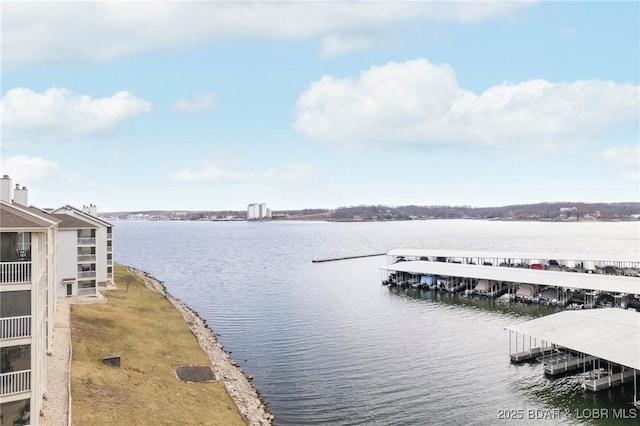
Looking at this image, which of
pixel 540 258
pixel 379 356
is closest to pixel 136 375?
pixel 379 356

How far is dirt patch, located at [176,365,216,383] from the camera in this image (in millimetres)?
33344

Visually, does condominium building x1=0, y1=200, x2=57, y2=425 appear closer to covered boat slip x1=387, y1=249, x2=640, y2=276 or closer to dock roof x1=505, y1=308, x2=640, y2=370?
dock roof x1=505, y1=308, x2=640, y2=370

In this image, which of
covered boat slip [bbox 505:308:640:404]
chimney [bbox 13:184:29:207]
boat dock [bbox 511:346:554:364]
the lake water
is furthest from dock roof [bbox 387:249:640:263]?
chimney [bbox 13:184:29:207]

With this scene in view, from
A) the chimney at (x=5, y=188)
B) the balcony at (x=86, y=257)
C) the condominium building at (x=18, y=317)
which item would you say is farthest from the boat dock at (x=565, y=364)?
the balcony at (x=86, y=257)

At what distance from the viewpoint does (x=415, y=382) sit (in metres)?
35.9

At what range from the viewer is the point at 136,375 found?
3164cm

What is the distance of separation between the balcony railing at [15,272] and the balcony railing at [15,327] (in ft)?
5.07

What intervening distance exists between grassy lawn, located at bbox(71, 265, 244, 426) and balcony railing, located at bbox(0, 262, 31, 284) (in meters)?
8.15

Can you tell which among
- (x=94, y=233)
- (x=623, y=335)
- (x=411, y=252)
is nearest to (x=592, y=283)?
(x=623, y=335)

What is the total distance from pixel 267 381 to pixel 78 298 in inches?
1039

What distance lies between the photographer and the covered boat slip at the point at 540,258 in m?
80.4

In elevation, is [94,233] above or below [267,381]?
above

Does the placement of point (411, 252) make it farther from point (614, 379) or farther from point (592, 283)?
point (614, 379)

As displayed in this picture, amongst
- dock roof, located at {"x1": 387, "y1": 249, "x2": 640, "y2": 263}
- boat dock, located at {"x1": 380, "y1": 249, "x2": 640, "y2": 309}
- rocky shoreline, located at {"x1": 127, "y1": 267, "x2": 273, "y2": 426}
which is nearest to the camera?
rocky shoreline, located at {"x1": 127, "y1": 267, "x2": 273, "y2": 426}
